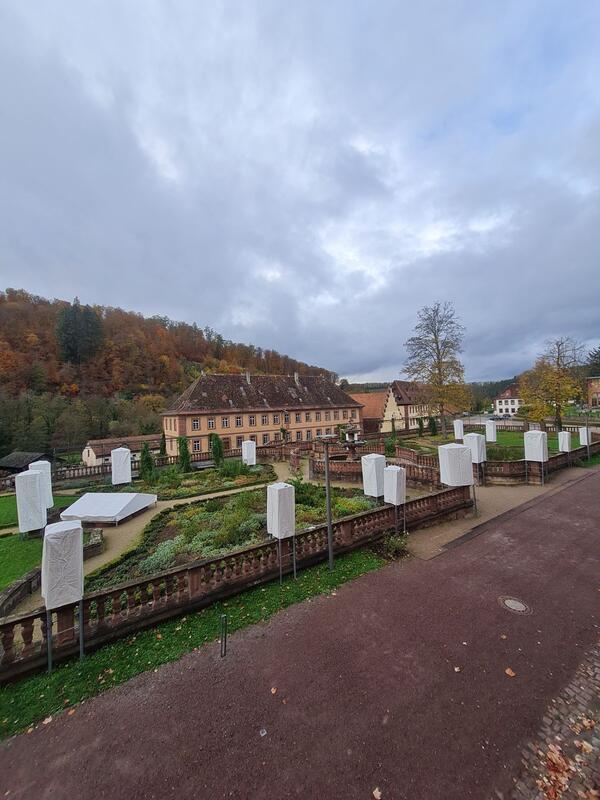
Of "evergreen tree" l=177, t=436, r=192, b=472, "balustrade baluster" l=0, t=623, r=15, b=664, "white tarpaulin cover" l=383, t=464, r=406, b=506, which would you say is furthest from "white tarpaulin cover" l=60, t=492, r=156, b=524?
"evergreen tree" l=177, t=436, r=192, b=472

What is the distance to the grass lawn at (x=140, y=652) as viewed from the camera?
13.8 feet

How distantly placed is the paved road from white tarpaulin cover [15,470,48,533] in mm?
8277

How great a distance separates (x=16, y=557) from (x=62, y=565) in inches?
300

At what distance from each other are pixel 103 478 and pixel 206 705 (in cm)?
2175

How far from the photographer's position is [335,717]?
149 inches

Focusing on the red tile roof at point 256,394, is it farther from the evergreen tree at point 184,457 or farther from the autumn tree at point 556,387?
the autumn tree at point 556,387

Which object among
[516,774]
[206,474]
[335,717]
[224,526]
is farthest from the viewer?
[206,474]

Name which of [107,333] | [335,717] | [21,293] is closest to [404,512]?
[335,717]

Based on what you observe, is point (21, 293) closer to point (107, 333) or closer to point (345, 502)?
point (107, 333)

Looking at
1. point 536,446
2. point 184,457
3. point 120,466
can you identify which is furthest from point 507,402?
point 120,466

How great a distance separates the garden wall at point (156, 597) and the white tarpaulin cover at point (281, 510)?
517 mm

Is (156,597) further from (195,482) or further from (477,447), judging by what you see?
(195,482)

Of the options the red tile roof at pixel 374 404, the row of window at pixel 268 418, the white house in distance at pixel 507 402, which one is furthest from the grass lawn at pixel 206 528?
the white house in distance at pixel 507 402

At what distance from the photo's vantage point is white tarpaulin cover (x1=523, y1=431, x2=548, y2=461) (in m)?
14.0
